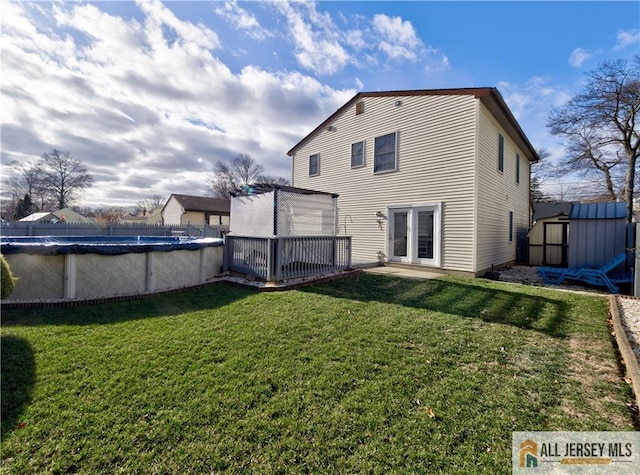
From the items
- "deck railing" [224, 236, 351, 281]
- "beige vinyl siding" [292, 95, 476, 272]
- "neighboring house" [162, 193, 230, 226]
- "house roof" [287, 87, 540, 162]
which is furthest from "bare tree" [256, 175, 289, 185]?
"deck railing" [224, 236, 351, 281]

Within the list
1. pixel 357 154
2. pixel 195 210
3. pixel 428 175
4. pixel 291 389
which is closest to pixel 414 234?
pixel 428 175

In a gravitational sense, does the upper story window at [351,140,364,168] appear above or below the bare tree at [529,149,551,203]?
below

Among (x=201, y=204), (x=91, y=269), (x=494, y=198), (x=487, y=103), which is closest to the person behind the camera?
(x=91, y=269)

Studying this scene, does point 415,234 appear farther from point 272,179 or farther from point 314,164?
point 272,179

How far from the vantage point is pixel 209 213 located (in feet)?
123

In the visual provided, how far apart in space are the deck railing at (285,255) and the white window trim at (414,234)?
8.76 feet

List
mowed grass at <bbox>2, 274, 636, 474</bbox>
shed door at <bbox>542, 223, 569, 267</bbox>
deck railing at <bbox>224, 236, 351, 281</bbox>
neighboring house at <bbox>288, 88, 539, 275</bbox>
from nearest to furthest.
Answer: mowed grass at <bbox>2, 274, 636, 474</bbox> < deck railing at <bbox>224, 236, 351, 281</bbox> < neighboring house at <bbox>288, 88, 539, 275</bbox> < shed door at <bbox>542, 223, 569, 267</bbox>

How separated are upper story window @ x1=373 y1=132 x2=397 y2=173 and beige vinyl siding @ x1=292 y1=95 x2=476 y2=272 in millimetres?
178

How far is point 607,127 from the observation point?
693 inches

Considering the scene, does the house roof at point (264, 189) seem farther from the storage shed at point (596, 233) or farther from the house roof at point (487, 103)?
the storage shed at point (596, 233)

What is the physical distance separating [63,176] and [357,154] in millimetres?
46463

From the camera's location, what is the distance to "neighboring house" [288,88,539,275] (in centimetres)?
848

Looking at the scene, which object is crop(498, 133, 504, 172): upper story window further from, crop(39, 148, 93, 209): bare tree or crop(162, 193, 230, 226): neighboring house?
crop(39, 148, 93, 209): bare tree

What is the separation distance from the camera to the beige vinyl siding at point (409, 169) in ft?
27.8
